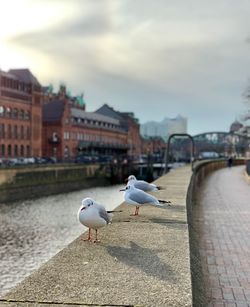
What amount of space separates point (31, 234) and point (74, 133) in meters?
79.0

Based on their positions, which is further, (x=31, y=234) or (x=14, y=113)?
(x=14, y=113)

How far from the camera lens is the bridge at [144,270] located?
390 centimetres

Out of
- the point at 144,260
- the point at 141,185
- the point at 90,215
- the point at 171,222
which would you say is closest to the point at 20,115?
the point at 141,185

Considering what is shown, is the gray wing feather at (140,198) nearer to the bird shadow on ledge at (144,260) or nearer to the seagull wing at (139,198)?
the seagull wing at (139,198)

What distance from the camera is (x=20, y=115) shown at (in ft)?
283

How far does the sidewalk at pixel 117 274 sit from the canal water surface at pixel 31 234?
10.2 meters

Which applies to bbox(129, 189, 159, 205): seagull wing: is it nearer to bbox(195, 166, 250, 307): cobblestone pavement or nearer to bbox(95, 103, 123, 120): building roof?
bbox(195, 166, 250, 307): cobblestone pavement

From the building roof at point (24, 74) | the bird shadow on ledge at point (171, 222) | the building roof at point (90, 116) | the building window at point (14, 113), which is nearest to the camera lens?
the bird shadow on ledge at point (171, 222)

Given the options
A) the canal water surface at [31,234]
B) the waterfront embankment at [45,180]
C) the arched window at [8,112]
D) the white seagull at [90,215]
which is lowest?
the canal water surface at [31,234]

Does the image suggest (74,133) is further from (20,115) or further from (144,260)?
(144,260)

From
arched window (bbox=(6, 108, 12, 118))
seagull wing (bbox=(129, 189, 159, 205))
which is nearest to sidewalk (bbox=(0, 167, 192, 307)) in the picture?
seagull wing (bbox=(129, 189, 159, 205))

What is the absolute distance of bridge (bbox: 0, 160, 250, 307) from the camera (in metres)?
3.90

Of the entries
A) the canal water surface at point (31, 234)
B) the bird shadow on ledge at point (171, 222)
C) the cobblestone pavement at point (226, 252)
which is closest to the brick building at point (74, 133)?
the canal water surface at point (31, 234)

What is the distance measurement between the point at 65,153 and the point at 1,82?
23.8 meters
